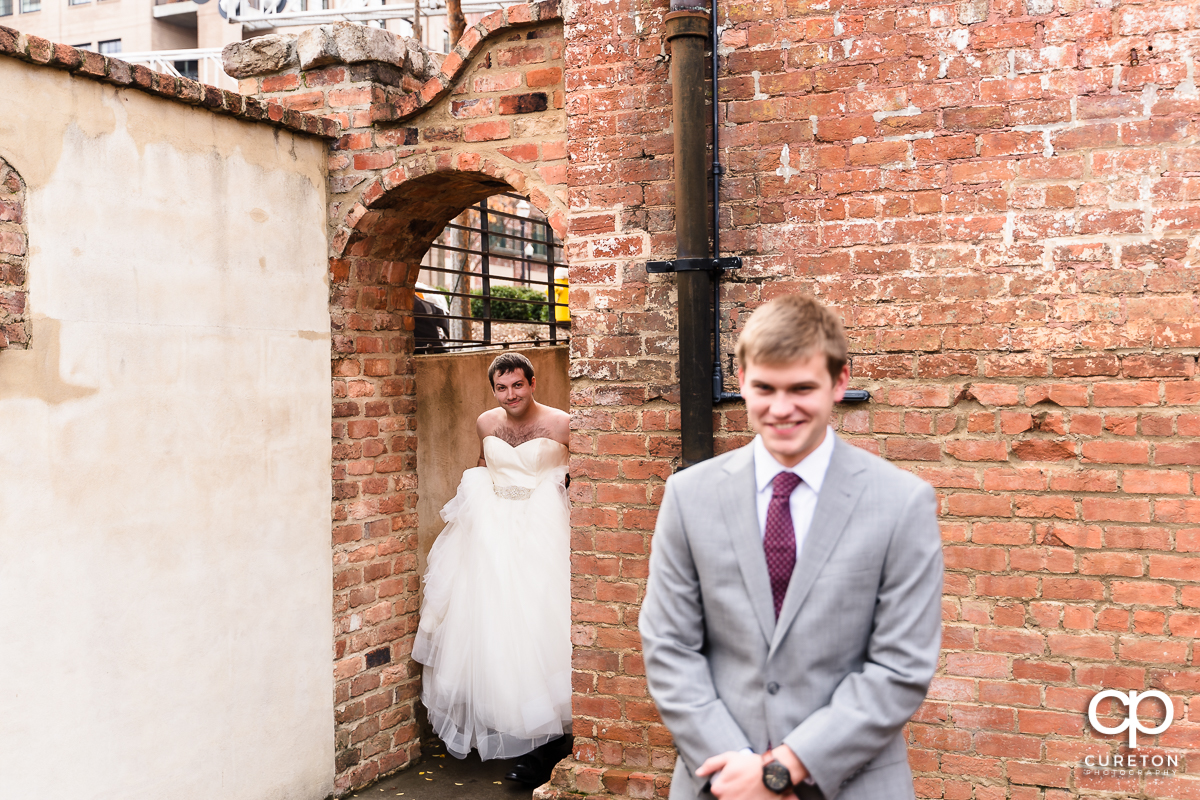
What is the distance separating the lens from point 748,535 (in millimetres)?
1831

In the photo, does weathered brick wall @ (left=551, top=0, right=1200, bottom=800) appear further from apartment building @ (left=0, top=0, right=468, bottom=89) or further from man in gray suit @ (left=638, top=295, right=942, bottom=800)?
apartment building @ (left=0, top=0, right=468, bottom=89)

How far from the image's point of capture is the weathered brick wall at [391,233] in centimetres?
402

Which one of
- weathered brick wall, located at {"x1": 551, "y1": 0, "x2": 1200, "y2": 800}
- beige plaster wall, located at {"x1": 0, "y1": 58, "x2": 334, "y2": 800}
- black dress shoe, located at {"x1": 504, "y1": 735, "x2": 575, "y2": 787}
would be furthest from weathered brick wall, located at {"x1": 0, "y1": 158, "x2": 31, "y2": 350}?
black dress shoe, located at {"x1": 504, "y1": 735, "x2": 575, "y2": 787}

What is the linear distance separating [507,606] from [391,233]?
1894 millimetres

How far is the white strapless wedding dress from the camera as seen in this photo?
15.0ft

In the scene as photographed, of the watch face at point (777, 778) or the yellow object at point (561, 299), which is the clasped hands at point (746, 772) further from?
the yellow object at point (561, 299)

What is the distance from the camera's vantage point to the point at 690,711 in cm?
182

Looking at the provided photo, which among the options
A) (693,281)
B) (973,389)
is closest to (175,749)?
(693,281)

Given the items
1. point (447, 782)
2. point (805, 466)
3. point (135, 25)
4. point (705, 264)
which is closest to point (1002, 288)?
point (705, 264)

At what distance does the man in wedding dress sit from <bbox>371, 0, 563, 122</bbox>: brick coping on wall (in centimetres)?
139

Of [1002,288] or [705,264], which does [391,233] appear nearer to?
[705,264]

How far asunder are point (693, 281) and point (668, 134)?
1.89ft

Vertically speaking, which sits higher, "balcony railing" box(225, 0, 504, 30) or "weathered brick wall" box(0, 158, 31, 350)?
"balcony railing" box(225, 0, 504, 30)

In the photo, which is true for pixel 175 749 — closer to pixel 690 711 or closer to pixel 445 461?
pixel 445 461
